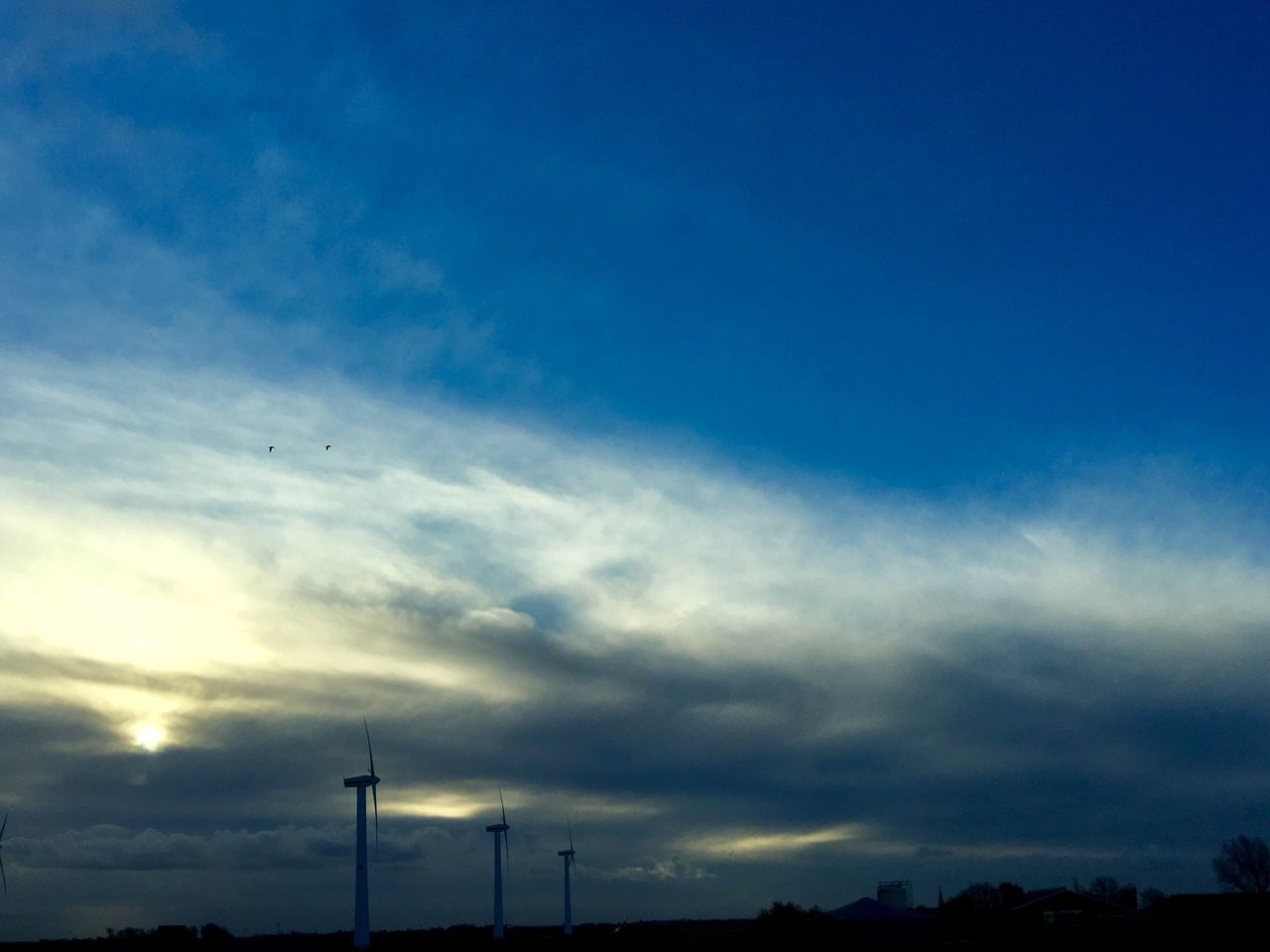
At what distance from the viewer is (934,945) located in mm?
163250

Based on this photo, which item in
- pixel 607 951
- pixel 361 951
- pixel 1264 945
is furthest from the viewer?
pixel 607 951

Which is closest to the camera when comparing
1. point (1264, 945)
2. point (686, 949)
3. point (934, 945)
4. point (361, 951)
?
point (1264, 945)

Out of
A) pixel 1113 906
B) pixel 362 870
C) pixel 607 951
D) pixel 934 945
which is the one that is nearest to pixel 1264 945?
pixel 934 945

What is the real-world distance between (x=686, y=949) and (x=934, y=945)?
35803 millimetres

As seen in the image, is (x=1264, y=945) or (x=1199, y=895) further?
(x=1199, y=895)

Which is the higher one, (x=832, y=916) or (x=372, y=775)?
(x=372, y=775)

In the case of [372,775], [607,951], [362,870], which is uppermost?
[372,775]

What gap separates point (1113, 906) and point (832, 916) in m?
47.8

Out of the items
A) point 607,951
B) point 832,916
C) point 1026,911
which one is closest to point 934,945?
point 832,916

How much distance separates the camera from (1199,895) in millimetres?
196750

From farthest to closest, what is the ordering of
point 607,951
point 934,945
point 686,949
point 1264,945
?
1. point 607,951
2. point 686,949
3. point 934,945
4. point 1264,945

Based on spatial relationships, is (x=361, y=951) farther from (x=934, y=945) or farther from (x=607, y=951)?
(x=934, y=945)

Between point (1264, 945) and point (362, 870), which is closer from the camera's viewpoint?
point (1264, 945)

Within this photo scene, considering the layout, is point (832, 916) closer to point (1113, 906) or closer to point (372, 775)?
point (1113, 906)
